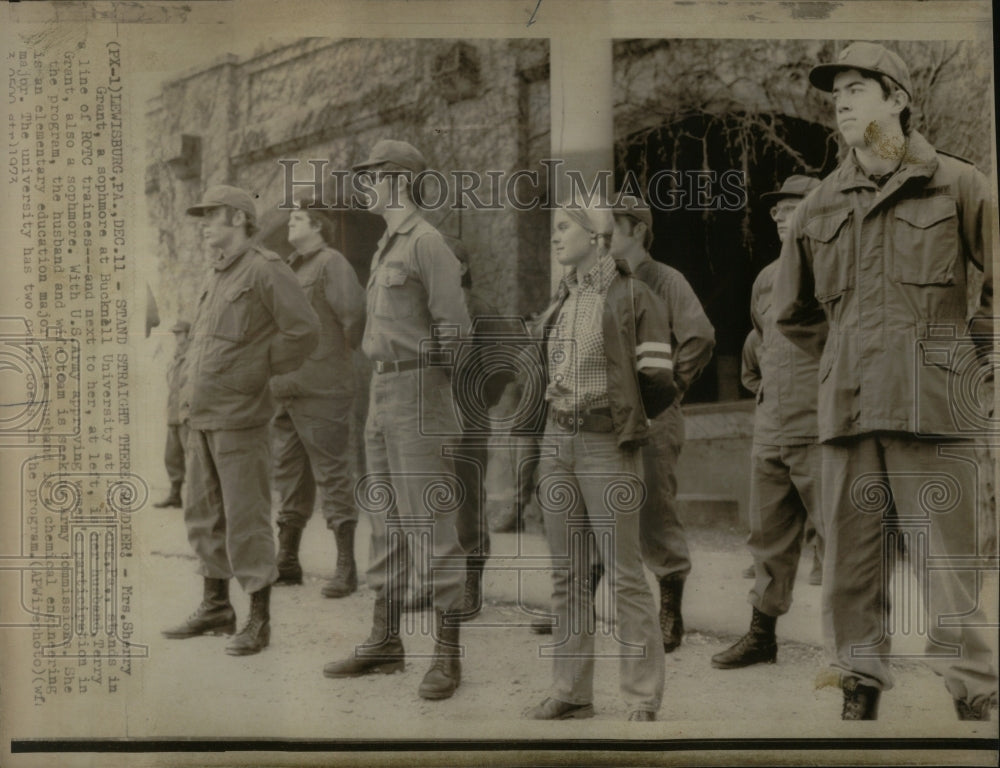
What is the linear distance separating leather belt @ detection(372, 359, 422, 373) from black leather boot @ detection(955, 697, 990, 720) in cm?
272

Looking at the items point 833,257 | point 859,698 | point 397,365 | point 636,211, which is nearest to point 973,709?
point 859,698

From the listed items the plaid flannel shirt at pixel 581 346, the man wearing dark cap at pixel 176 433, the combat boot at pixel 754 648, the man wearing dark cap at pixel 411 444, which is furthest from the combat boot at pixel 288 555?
the combat boot at pixel 754 648

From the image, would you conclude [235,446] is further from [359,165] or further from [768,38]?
[768,38]

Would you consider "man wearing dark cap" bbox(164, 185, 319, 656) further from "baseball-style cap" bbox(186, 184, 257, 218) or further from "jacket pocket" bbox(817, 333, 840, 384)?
"jacket pocket" bbox(817, 333, 840, 384)

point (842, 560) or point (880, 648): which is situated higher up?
point (842, 560)

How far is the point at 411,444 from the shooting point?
484cm

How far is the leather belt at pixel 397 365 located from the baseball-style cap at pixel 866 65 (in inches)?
82.4

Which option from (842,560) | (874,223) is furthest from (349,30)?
(842,560)

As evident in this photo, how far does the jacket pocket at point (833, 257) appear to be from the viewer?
4.77m

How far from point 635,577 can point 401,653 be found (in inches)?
40.8

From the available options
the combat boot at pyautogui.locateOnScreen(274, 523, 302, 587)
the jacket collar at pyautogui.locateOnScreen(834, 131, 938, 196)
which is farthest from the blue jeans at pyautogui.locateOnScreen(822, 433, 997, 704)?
the combat boot at pyautogui.locateOnScreen(274, 523, 302, 587)

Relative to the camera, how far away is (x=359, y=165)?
16.2 feet

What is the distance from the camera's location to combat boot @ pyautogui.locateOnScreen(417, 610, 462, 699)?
4820 mm
